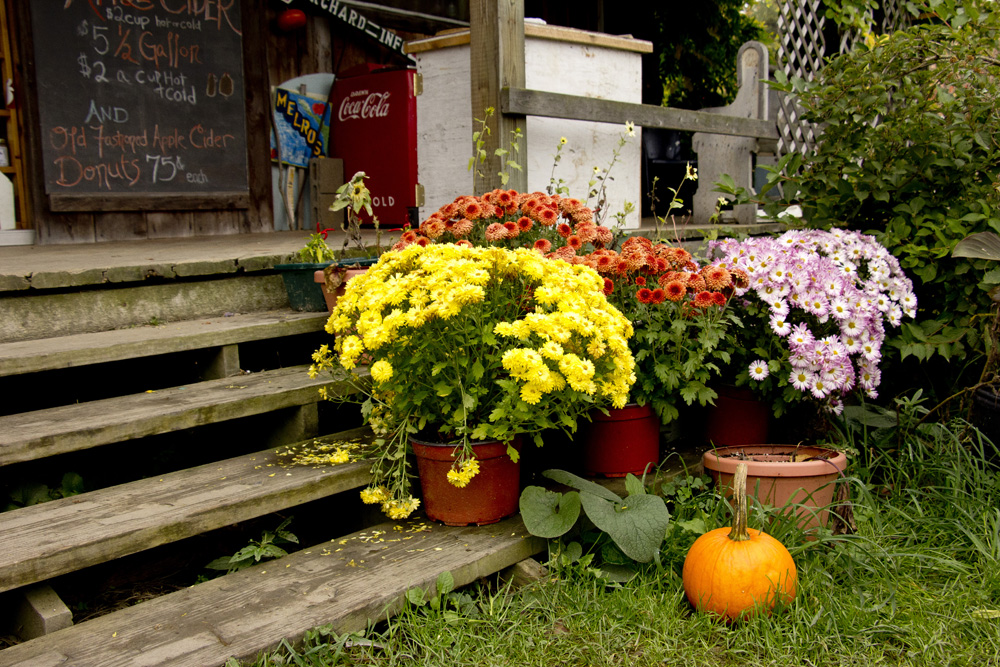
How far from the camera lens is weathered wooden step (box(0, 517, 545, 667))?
1.61 m

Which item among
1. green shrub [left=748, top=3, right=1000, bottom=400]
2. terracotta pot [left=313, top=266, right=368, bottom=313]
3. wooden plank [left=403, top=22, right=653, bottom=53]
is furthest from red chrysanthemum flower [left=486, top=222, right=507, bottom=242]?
green shrub [left=748, top=3, right=1000, bottom=400]

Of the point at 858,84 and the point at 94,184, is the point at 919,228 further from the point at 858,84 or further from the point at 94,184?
the point at 94,184

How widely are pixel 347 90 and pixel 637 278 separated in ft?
12.5

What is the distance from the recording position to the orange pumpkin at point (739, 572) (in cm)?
194

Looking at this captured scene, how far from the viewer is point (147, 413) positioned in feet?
7.42

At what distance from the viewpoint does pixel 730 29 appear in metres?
7.65

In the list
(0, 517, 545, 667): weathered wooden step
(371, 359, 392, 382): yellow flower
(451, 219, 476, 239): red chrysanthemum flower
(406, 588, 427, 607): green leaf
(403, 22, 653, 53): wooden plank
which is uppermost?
(403, 22, 653, 53): wooden plank

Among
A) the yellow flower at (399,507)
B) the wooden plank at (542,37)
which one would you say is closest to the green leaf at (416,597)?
the yellow flower at (399,507)

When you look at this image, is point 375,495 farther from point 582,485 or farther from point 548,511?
point 582,485

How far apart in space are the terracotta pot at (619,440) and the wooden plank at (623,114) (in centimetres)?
139

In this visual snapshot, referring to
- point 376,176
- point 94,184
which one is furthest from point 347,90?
point 94,184

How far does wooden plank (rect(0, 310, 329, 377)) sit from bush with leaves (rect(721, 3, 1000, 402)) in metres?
1.91

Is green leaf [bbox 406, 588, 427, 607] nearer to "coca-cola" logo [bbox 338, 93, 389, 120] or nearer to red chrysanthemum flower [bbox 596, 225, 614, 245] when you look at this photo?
red chrysanthemum flower [bbox 596, 225, 614, 245]

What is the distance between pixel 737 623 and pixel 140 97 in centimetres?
413
